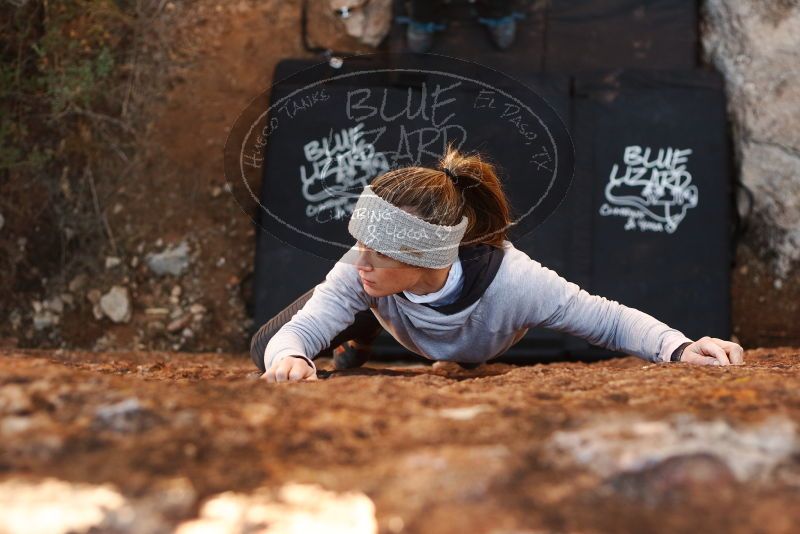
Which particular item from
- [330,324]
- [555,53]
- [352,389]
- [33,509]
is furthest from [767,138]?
[33,509]

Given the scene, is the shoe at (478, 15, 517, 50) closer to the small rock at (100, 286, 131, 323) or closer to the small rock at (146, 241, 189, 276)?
the small rock at (146, 241, 189, 276)

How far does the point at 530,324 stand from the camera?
221 centimetres

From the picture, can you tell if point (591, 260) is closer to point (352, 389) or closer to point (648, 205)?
point (648, 205)

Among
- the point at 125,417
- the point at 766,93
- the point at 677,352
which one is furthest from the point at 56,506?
the point at 766,93

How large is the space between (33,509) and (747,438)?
3.09 ft

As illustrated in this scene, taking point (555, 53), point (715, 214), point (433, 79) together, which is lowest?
point (715, 214)

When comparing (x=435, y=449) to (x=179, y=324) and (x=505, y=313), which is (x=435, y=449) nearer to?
(x=505, y=313)

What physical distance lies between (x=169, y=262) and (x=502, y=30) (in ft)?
6.41

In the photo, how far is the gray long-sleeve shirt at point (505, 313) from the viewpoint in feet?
6.89

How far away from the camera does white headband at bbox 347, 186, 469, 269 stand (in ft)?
6.23

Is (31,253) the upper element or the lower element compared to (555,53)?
lower

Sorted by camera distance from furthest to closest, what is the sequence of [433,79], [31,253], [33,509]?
[31,253]
[433,79]
[33,509]

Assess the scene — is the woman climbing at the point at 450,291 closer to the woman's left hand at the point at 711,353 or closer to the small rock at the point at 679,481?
the woman's left hand at the point at 711,353

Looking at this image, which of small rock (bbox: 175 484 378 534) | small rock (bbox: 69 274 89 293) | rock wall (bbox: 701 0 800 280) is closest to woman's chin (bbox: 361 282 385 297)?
small rock (bbox: 175 484 378 534)
